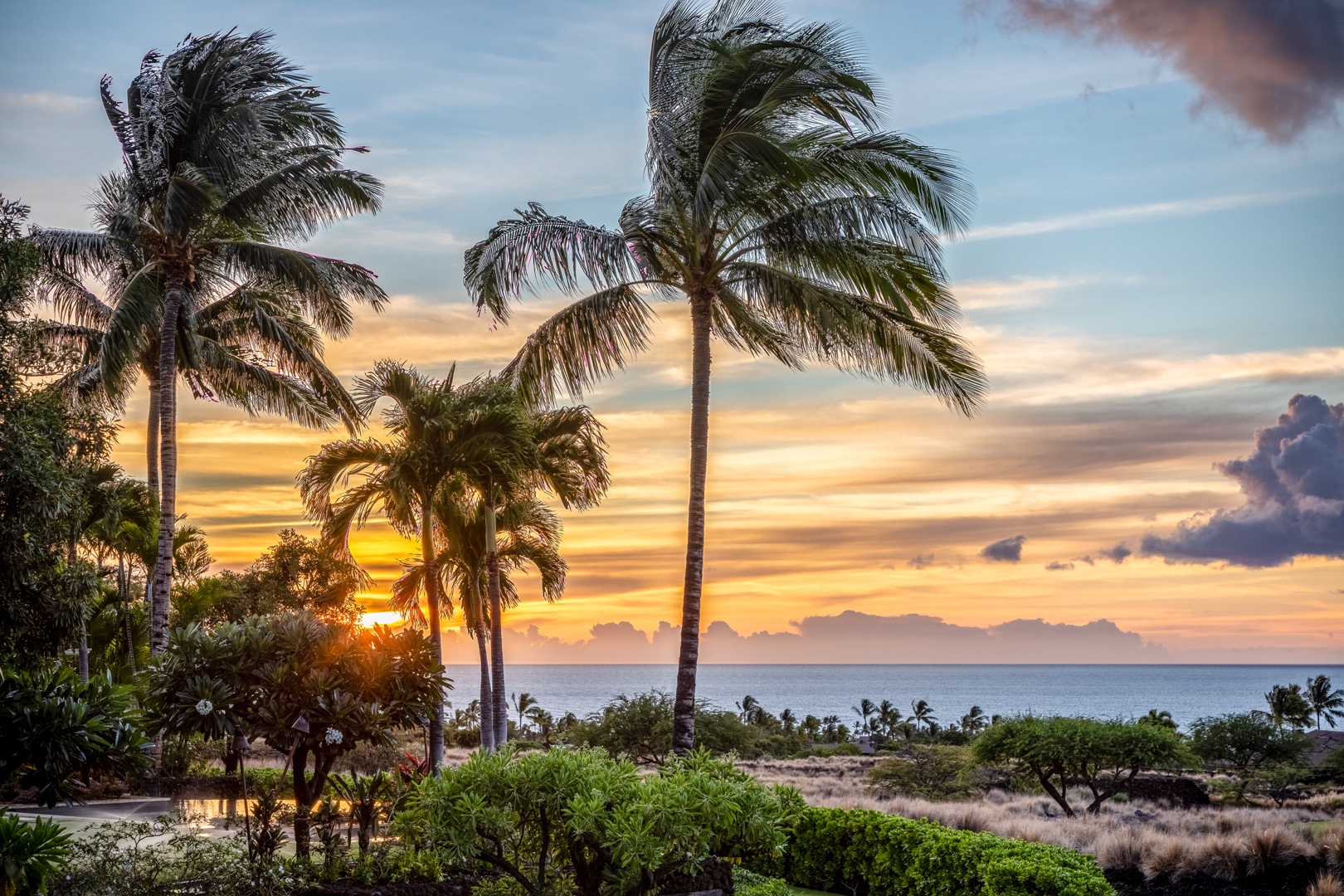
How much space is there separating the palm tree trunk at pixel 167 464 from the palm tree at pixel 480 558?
4623 millimetres

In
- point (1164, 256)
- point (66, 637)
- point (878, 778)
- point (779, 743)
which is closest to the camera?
point (66, 637)

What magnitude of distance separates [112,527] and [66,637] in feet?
28.1

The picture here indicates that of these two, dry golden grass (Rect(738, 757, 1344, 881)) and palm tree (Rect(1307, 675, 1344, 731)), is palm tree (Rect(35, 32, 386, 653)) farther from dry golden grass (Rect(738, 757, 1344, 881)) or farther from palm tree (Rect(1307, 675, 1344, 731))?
palm tree (Rect(1307, 675, 1344, 731))

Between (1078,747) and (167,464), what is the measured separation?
19357 mm

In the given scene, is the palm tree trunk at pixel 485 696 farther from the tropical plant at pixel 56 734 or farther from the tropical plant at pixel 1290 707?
the tropical plant at pixel 1290 707

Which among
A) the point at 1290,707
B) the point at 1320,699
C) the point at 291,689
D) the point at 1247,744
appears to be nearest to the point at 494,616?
the point at 291,689

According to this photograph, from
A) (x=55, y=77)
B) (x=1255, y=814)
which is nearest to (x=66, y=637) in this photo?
(x=55, y=77)

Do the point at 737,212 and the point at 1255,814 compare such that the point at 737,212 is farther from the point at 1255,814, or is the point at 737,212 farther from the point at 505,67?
the point at 1255,814

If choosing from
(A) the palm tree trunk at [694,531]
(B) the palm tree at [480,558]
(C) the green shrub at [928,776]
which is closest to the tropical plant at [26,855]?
(A) the palm tree trunk at [694,531]

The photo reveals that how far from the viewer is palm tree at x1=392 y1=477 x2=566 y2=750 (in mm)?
22578

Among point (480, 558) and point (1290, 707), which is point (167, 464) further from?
point (1290, 707)

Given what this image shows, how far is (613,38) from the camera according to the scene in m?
18.0

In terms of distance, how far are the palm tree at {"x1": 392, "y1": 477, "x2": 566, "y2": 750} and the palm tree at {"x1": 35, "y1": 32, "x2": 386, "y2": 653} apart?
484cm

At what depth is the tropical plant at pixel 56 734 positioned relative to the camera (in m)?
9.41
